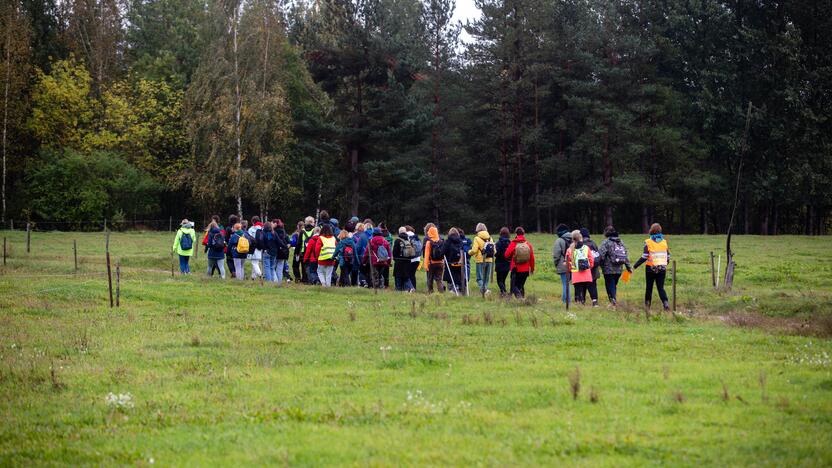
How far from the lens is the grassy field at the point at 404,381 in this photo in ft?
29.1

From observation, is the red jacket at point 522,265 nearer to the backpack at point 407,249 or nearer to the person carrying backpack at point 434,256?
the person carrying backpack at point 434,256

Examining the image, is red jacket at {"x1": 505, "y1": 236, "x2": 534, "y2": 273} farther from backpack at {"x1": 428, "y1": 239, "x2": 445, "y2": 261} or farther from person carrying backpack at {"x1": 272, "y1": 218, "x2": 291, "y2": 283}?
person carrying backpack at {"x1": 272, "y1": 218, "x2": 291, "y2": 283}

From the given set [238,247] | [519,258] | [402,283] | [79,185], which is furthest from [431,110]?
[519,258]

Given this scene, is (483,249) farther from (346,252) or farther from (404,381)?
(404,381)

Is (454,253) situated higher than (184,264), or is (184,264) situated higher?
(454,253)

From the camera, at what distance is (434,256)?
84.9 ft

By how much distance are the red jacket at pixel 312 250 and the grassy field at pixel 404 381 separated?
307cm

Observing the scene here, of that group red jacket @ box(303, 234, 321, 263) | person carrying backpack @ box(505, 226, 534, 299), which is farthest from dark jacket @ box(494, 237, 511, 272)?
red jacket @ box(303, 234, 321, 263)

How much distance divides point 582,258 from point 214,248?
12.0 meters

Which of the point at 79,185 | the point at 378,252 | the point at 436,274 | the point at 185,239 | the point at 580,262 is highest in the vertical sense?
the point at 79,185

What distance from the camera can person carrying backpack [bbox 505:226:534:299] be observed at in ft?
78.8

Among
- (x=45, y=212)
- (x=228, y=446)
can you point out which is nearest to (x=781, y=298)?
(x=228, y=446)

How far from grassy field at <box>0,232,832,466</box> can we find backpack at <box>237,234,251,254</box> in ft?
12.3

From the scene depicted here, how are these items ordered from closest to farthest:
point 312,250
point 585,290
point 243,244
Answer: point 585,290 < point 312,250 < point 243,244
